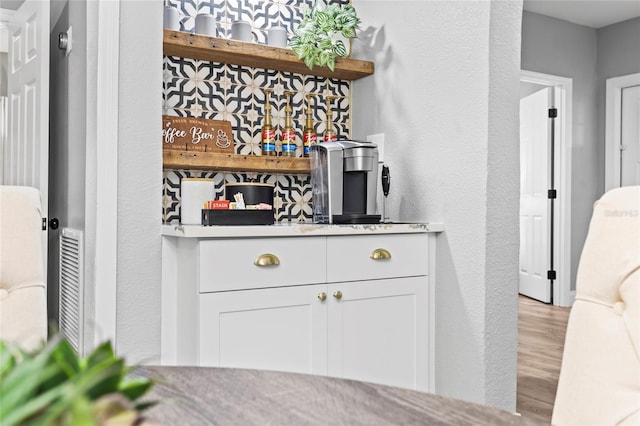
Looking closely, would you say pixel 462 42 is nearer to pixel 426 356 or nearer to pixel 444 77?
pixel 444 77

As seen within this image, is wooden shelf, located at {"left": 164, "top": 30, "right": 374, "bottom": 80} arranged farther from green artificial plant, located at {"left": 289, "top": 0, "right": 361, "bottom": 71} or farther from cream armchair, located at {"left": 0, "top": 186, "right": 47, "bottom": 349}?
cream armchair, located at {"left": 0, "top": 186, "right": 47, "bottom": 349}

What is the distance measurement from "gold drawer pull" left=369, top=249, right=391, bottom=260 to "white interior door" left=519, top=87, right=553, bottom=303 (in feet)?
12.2

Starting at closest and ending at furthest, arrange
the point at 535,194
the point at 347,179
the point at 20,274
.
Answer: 1. the point at 20,274
2. the point at 347,179
3. the point at 535,194

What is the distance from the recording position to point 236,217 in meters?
2.13

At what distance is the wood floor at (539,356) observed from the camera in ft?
8.89

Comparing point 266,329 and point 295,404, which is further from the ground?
point 295,404

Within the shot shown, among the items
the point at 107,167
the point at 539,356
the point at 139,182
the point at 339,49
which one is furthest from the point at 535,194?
the point at 107,167

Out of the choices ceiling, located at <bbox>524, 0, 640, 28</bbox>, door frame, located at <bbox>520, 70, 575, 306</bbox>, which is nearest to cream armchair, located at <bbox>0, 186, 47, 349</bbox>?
ceiling, located at <bbox>524, 0, 640, 28</bbox>

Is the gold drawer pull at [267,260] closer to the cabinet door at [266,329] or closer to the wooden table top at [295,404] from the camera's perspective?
the cabinet door at [266,329]

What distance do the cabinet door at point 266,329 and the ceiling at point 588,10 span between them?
13.4 ft

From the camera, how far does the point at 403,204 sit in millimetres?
2705

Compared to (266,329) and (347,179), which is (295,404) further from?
(347,179)

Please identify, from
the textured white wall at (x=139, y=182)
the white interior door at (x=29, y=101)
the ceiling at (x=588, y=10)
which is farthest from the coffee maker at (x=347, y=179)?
the ceiling at (x=588, y=10)

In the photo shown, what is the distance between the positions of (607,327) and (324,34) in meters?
2.13
